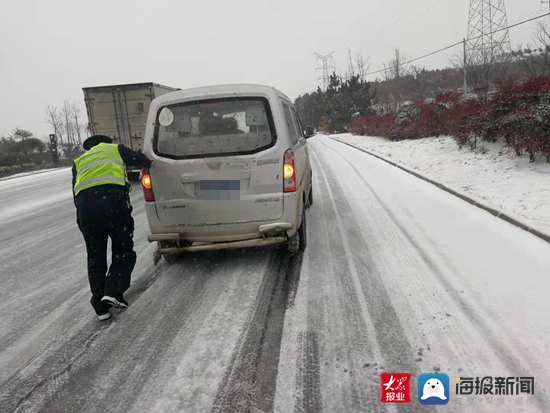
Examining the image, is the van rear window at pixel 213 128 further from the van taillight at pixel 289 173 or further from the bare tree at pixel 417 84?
the bare tree at pixel 417 84

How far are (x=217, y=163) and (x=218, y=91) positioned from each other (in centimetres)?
82

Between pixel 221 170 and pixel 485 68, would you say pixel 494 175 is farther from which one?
pixel 485 68

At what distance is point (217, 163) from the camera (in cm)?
388

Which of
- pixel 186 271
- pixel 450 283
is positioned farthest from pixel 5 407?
pixel 450 283

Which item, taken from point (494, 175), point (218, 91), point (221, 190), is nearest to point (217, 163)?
point (221, 190)

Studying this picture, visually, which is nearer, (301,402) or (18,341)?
(301,402)

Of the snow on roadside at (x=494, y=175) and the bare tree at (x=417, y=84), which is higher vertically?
the bare tree at (x=417, y=84)

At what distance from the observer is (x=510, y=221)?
5324 mm

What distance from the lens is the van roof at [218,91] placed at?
4040mm

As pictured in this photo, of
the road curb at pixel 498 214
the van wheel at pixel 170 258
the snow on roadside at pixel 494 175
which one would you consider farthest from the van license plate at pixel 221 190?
the snow on roadside at pixel 494 175

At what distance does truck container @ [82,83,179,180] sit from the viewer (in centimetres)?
1159

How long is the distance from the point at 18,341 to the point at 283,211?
2596 mm

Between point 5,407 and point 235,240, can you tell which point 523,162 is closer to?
point 235,240

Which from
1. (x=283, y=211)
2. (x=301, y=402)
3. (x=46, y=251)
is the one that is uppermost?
(x=283, y=211)
